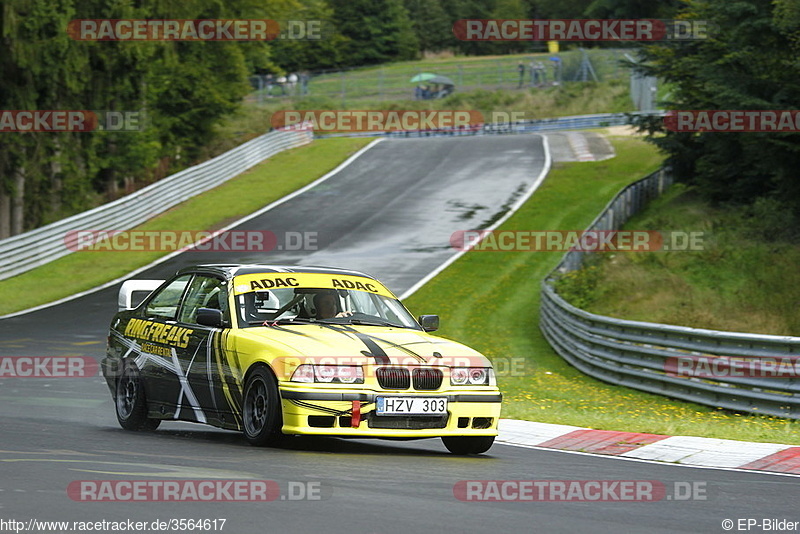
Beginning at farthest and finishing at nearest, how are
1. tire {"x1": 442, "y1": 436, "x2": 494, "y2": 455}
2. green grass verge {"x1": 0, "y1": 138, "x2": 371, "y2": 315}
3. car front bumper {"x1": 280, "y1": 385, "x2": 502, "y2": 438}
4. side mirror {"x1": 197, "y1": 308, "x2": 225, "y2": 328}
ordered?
green grass verge {"x1": 0, "y1": 138, "x2": 371, "y2": 315} < side mirror {"x1": 197, "y1": 308, "x2": 225, "y2": 328} < tire {"x1": 442, "y1": 436, "x2": 494, "y2": 455} < car front bumper {"x1": 280, "y1": 385, "x2": 502, "y2": 438}

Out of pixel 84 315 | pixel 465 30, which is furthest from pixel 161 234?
pixel 465 30

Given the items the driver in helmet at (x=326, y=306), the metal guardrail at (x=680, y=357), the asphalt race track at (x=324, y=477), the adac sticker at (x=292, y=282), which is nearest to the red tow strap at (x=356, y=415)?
the asphalt race track at (x=324, y=477)

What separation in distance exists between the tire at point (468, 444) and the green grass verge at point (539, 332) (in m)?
2.46

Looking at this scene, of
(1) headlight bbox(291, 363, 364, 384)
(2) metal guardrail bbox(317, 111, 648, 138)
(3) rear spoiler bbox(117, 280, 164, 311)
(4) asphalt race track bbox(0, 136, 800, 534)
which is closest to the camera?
(4) asphalt race track bbox(0, 136, 800, 534)

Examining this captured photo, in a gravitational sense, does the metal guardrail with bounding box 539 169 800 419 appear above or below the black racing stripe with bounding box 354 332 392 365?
below

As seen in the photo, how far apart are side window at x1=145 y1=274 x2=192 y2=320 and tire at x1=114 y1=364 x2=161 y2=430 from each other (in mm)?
541

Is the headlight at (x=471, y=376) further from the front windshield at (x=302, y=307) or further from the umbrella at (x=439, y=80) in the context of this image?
the umbrella at (x=439, y=80)

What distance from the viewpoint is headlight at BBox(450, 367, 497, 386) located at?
9375 mm

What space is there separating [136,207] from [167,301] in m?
27.3

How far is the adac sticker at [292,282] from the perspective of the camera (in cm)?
1023

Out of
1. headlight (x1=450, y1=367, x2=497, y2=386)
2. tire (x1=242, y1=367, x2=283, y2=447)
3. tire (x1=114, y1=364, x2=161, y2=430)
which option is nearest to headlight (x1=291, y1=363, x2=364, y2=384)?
tire (x1=242, y1=367, x2=283, y2=447)

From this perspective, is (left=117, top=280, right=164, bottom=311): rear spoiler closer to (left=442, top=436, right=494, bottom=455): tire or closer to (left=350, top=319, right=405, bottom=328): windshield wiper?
(left=350, top=319, right=405, bottom=328): windshield wiper

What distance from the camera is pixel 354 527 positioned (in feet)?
20.0

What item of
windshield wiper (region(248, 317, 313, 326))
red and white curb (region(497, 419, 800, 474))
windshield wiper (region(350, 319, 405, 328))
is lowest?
red and white curb (region(497, 419, 800, 474))
